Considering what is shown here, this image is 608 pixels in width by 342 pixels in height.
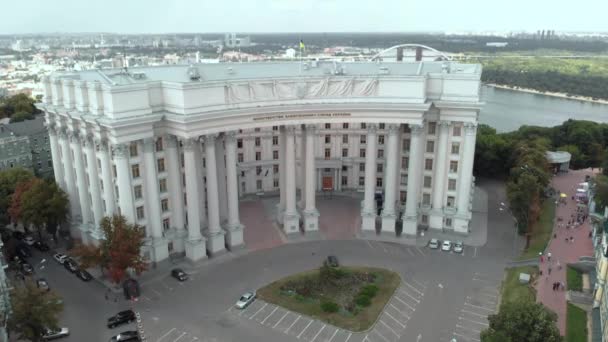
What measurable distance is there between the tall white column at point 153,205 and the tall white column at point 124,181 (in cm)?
208

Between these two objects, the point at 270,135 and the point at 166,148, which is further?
the point at 270,135

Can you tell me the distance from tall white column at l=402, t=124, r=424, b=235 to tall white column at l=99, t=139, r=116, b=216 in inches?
1472

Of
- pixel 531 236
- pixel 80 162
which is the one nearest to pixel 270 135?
pixel 80 162

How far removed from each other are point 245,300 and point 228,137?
2017 centimetres

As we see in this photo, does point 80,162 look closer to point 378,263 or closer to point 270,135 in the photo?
point 270,135

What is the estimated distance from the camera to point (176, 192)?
198 feet

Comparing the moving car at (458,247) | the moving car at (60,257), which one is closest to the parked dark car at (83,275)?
the moving car at (60,257)

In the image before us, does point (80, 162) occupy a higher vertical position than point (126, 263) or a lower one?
higher

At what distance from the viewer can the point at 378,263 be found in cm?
6112

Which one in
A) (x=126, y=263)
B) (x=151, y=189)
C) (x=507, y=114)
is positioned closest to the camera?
(x=126, y=263)

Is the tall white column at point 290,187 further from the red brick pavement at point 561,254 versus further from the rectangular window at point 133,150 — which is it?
the red brick pavement at point 561,254

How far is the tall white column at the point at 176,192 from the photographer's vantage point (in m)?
58.9

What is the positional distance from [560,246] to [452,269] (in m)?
16.3

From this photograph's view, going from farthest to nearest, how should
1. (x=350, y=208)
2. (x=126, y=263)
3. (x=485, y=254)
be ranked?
(x=350, y=208) → (x=485, y=254) → (x=126, y=263)
